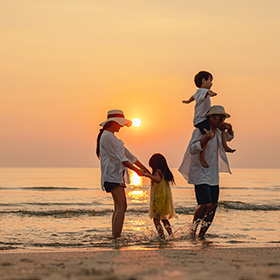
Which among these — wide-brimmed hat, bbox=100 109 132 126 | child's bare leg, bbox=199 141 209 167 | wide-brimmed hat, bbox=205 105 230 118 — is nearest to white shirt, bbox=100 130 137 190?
wide-brimmed hat, bbox=100 109 132 126

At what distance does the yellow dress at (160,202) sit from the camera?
24.7 feet

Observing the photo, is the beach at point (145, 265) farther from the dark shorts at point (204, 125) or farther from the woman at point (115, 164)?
the dark shorts at point (204, 125)

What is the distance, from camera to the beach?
380 centimetres

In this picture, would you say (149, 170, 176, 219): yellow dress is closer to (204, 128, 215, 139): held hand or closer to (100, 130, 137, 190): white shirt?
(100, 130, 137, 190): white shirt

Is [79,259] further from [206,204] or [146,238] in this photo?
[146,238]

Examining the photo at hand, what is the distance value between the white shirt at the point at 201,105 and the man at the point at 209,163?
0.32 feet

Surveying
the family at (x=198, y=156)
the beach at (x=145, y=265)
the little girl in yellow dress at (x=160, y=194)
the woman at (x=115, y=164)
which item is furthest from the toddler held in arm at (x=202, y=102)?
the beach at (x=145, y=265)

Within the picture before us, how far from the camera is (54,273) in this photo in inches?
155

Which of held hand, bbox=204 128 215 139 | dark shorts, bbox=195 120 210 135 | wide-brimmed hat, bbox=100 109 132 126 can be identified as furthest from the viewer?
wide-brimmed hat, bbox=100 109 132 126

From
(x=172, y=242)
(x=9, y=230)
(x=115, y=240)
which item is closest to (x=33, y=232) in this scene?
(x=9, y=230)

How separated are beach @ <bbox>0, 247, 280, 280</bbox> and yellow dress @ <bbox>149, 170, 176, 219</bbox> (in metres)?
2.22

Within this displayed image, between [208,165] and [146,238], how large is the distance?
1779 mm

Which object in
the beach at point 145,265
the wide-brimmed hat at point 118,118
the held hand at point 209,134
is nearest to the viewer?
the beach at point 145,265

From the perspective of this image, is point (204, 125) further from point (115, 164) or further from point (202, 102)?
point (115, 164)
